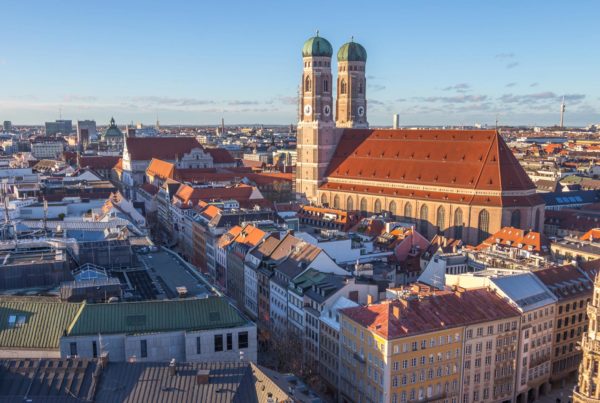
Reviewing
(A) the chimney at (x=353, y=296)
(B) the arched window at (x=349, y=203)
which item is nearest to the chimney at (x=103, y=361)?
(A) the chimney at (x=353, y=296)

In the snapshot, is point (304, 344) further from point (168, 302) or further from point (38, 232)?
point (38, 232)

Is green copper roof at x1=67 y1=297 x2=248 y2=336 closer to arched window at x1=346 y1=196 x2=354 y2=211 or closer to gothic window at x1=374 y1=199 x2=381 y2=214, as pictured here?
gothic window at x1=374 y1=199 x2=381 y2=214

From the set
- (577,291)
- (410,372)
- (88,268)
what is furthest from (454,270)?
(88,268)

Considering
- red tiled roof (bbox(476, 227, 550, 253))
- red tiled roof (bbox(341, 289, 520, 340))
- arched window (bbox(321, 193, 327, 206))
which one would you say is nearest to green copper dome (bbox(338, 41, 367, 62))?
arched window (bbox(321, 193, 327, 206))

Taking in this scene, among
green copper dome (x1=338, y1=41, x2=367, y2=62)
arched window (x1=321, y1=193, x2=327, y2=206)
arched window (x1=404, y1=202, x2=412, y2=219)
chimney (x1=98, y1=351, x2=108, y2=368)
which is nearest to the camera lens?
chimney (x1=98, y1=351, x2=108, y2=368)

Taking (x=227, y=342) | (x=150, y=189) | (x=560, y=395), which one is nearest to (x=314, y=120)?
(x=150, y=189)

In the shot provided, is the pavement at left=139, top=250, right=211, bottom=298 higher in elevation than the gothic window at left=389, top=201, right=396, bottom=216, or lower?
higher
